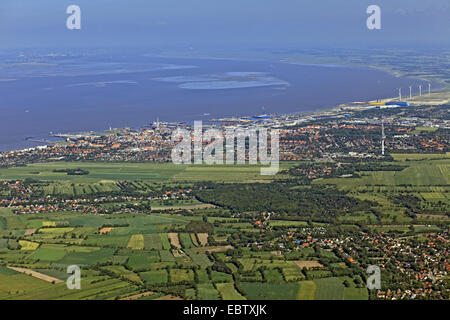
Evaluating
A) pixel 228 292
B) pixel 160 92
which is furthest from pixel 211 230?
pixel 160 92

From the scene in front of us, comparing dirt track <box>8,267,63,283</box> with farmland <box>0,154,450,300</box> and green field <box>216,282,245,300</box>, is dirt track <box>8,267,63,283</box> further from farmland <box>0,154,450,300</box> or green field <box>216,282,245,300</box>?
green field <box>216,282,245,300</box>

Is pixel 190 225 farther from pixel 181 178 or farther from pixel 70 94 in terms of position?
pixel 70 94

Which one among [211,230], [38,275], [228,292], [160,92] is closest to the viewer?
[228,292]

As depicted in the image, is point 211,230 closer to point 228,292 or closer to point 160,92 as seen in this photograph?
point 228,292

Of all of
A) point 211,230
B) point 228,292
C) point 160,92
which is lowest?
point 228,292

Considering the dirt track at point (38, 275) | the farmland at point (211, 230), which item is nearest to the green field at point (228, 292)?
the farmland at point (211, 230)

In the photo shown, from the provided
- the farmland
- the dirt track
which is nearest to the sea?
the farmland

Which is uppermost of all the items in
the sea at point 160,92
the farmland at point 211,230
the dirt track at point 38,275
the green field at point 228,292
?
the sea at point 160,92

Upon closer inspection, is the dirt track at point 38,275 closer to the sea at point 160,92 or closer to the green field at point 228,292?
the green field at point 228,292
